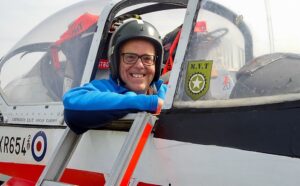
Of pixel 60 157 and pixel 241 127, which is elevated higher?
pixel 241 127

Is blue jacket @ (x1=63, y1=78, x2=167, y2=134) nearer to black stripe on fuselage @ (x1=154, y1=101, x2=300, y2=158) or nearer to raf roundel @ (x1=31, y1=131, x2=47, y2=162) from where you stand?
black stripe on fuselage @ (x1=154, y1=101, x2=300, y2=158)

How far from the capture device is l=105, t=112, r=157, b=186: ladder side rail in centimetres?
216

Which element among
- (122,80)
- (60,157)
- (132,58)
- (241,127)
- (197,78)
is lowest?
(60,157)

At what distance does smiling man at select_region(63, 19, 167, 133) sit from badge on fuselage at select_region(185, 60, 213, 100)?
1.26ft

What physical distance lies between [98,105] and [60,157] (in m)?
0.43

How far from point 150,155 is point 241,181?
0.53 meters

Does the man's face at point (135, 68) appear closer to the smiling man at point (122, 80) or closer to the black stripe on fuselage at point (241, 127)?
the smiling man at point (122, 80)

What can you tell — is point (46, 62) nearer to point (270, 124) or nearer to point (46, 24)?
point (46, 24)

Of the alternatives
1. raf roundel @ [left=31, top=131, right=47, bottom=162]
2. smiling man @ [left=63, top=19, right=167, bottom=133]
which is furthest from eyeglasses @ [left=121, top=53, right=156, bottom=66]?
raf roundel @ [left=31, top=131, right=47, bottom=162]

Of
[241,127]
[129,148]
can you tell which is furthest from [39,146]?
[241,127]

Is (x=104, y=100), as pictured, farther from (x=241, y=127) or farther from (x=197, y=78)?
(x=241, y=127)

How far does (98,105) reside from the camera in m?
2.40

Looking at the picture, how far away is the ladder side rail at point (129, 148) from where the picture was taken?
2158 mm

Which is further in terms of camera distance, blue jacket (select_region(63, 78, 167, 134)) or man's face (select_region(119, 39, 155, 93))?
man's face (select_region(119, 39, 155, 93))
